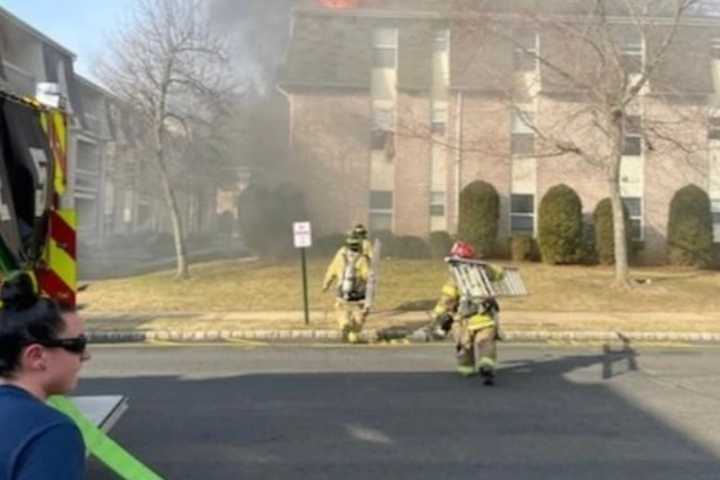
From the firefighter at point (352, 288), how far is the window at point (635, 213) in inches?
602

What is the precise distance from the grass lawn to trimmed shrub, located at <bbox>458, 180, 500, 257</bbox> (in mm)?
2842

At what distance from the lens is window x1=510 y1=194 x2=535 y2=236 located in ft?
81.4

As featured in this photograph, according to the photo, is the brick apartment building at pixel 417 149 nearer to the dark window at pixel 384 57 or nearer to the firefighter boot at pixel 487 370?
the dark window at pixel 384 57

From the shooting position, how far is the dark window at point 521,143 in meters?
24.5

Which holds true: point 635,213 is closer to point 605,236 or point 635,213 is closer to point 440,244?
point 605,236

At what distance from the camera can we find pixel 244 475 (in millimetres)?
4840

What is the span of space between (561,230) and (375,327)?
10.1m

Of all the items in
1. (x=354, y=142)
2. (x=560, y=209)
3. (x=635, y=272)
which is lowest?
(x=635, y=272)

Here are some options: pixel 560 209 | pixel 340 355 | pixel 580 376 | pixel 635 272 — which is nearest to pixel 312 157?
pixel 560 209

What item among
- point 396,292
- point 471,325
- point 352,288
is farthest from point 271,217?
point 471,325

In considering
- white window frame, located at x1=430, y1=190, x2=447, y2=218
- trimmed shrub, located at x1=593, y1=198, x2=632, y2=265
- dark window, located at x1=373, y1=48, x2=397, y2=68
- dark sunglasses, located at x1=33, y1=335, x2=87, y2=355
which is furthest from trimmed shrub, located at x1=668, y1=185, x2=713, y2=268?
dark sunglasses, located at x1=33, y1=335, x2=87, y2=355

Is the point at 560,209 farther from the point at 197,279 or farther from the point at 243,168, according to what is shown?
the point at 243,168

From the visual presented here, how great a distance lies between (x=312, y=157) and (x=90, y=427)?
21874mm

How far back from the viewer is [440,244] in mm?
23500
